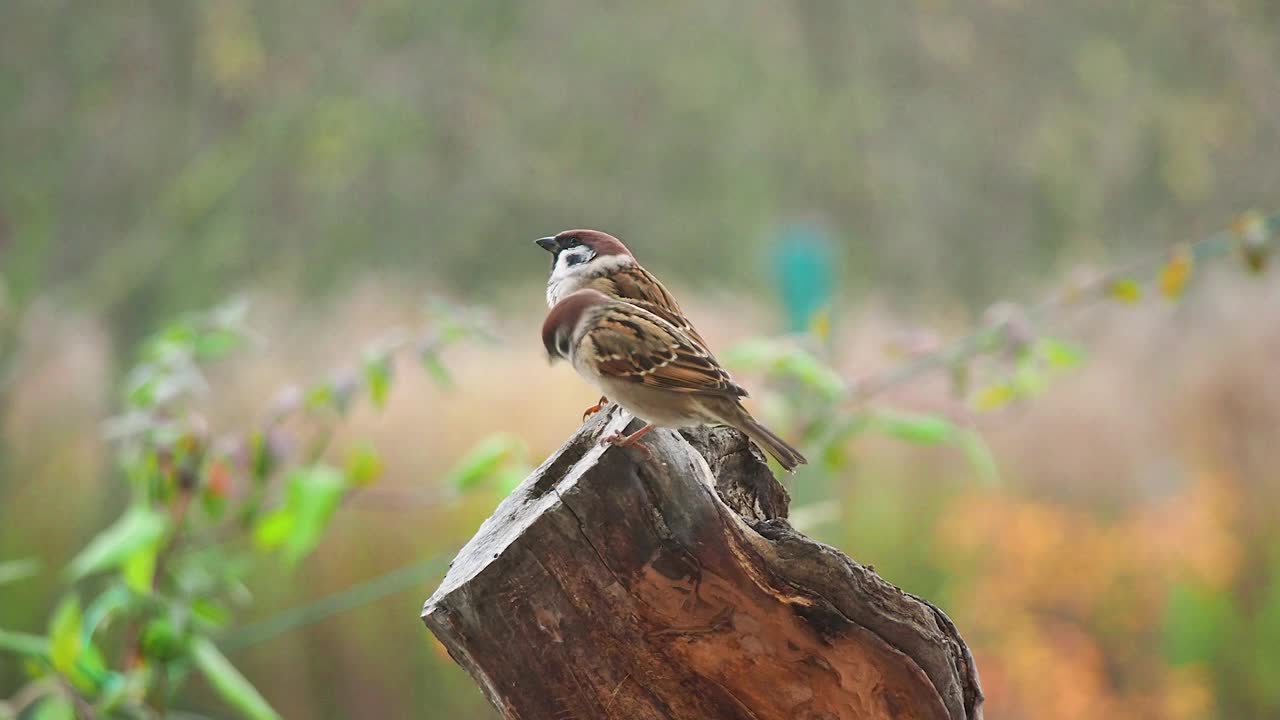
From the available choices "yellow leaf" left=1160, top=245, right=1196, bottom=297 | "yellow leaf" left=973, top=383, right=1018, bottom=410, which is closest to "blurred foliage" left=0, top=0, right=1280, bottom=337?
"yellow leaf" left=973, top=383, right=1018, bottom=410

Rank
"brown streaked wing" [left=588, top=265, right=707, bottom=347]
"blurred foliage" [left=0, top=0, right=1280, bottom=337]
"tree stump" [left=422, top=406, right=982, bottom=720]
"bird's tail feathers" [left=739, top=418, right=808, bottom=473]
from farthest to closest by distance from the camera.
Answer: "blurred foliage" [left=0, top=0, right=1280, bottom=337]
"brown streaked wing" [left=588, top=265, right=707, bottom=347]
"bird's tail feathers" [left=739, top=418, right=808, bottom=473]
"tree stump" [left=422, top=406, right=982, bottom=720]

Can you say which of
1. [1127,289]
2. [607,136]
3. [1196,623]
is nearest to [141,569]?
[1127,289]

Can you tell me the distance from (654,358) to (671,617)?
234 millimetres

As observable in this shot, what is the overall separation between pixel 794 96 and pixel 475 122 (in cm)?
89

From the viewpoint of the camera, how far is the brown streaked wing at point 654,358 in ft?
3.51

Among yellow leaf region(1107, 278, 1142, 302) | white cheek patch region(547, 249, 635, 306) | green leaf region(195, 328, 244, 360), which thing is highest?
yellow leaf region(1107, 278, 1142, 302)

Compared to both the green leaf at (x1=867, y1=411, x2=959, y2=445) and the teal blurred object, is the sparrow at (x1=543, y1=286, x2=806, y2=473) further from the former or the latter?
the teal blurred object

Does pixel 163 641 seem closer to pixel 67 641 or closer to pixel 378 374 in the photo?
pixel 67 641

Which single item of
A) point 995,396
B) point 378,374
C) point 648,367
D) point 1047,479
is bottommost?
point 648,367

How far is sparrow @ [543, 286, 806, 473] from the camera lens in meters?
1.06

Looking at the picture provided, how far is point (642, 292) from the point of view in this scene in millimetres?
1273

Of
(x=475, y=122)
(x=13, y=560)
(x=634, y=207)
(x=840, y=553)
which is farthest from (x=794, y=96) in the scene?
(x=840, y=553)

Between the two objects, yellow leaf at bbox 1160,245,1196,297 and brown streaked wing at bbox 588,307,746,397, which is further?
yellow leaf at bbox 1160,245,1196,297

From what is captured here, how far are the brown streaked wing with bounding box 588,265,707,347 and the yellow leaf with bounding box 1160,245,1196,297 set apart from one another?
878mm
